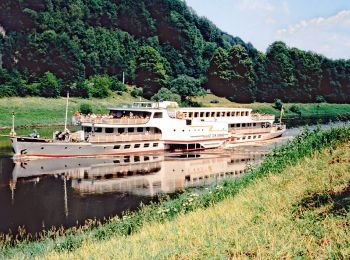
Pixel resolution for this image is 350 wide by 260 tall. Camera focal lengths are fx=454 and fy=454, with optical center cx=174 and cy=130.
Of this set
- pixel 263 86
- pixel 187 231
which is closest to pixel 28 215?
pixel 187 231

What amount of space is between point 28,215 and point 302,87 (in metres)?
110

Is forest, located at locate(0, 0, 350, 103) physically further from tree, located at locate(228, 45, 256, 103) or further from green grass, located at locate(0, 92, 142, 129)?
green grass, located at locate(0, 92, 142, 129)

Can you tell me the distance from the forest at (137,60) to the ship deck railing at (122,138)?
3944cm

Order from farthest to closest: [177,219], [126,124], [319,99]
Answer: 1. [319,99]
2. [126,124]
3. [177,219]

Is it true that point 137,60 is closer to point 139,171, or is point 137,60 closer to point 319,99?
point 319,99

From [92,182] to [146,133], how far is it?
15374 mm

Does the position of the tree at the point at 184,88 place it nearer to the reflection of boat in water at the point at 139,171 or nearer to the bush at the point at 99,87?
the bush at the point at 99,87

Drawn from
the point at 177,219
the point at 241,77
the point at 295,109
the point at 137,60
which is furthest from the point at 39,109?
the point at 177,219

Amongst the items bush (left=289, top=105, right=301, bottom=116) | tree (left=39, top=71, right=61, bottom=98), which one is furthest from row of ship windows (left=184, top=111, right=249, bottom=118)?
bush (left=289, top=105, right=301, bottom=116)

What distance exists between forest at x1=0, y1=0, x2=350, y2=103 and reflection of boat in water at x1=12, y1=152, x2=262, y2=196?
42403 mm

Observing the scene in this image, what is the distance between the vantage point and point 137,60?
117 m

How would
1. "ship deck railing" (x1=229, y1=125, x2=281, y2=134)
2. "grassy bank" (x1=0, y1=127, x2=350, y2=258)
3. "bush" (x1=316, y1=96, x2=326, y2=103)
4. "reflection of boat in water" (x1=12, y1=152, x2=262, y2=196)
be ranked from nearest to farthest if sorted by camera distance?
"grassy bank" (x1=0, y1=127, x2=350, y2=258)
"reflection of boat in water" (x1=12, y1=152, x2=262, y2=196)
"ship deck railing" (x1=229, y1=125, x2=281, y2=134)
"bush" (x1=316, y1=96, x2=326, y2=103)

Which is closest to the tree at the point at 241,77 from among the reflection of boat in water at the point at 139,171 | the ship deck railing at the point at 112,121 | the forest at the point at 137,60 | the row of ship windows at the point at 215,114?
the forest at the point at 137,60

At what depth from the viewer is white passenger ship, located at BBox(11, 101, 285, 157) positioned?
42.8 meters
